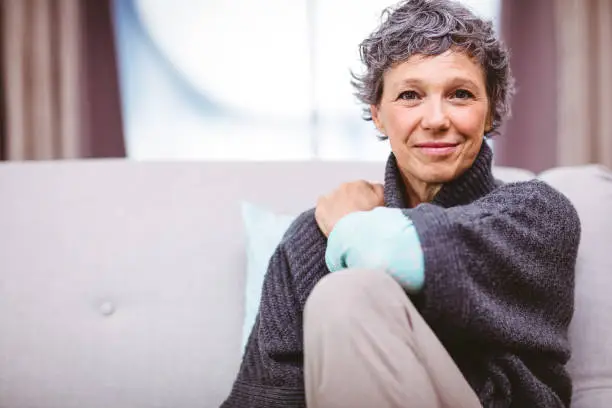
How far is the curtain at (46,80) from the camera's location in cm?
236

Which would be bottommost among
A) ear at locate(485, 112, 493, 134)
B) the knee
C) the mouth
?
the knee

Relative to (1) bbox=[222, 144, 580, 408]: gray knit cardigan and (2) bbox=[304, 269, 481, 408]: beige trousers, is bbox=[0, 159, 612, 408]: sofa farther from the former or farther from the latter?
(2) bbox=[304, 269, 481, 408]: beige trousers

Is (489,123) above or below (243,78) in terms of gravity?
below

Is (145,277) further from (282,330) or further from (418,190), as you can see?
(418,190)

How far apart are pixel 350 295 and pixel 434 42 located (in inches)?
19.3

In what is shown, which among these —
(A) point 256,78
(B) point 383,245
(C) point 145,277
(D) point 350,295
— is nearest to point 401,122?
(B) point 383,245

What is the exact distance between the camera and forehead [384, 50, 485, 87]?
1001 mm

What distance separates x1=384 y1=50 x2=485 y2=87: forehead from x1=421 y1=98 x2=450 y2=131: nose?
3cm

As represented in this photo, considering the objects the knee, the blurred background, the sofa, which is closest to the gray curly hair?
the sofa

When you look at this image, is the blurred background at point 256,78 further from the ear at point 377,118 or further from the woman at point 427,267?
the woman at point 427,267

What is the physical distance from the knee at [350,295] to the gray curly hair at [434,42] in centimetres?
44

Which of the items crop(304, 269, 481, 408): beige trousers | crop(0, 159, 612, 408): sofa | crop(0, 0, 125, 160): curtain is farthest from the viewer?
crop(0, 0, 125, 160): curtain

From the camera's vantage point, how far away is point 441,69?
Answer: 1.00 meters

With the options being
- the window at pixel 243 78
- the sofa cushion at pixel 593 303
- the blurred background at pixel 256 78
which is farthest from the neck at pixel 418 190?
the window at pixel 243 78
